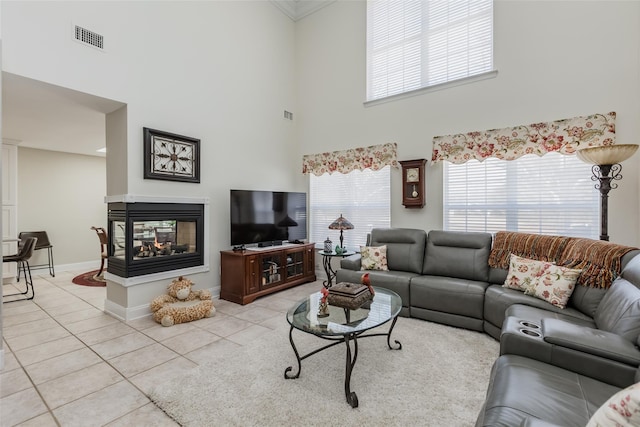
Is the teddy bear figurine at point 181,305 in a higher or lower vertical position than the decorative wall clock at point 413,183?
lower

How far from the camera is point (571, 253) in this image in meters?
2.69

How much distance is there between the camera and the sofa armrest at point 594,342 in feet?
4.77

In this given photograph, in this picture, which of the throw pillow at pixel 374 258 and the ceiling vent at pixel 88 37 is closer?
the ceiling vent at pixel 88 37

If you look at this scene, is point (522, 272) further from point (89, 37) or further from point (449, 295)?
point (89, 37)

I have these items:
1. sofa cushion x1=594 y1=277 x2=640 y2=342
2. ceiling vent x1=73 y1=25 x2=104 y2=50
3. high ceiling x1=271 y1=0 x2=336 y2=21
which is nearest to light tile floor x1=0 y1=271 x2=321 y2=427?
sofa cushion x1=594 y1=277 x2=640 y2=342

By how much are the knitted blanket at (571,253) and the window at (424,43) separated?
7.35ft

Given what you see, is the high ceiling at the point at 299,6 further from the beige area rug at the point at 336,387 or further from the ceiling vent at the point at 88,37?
the beige area rug at the point at 336,387

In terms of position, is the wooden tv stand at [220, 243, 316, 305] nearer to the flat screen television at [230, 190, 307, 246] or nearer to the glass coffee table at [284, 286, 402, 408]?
the flat screen television at [230, 190, 307, 246]

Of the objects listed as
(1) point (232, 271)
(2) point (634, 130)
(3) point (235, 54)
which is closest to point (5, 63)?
(3) point (235, 54)

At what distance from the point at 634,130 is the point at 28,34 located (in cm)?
574

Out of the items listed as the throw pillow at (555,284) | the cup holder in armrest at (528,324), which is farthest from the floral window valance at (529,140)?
the cup holder in armrest at (528,324)

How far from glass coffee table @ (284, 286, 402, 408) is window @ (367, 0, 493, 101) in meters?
3.30

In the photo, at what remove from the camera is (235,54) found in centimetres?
442

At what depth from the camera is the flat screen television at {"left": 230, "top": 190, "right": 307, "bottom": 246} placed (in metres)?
4.13
